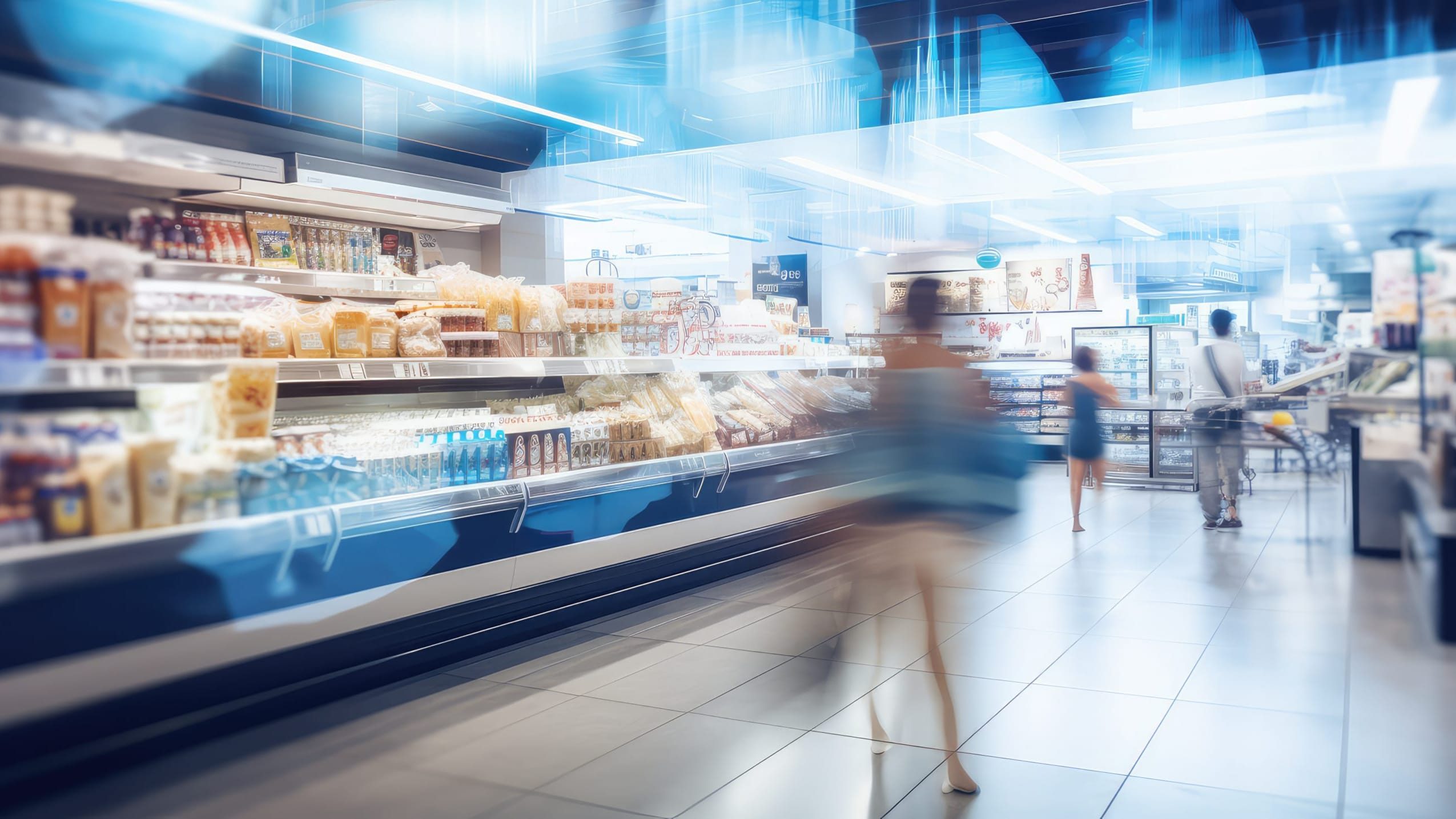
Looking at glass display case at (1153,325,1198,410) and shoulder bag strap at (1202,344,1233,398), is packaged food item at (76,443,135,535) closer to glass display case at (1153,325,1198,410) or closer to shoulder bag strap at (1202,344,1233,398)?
shoulder bag strap at (1202,344,1233,398)

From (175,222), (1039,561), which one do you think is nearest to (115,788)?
(175,222)

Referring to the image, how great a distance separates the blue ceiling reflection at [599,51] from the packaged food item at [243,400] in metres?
1.42

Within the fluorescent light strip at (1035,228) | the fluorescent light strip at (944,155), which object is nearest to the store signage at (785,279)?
the fluorescent light strip at (944,155)

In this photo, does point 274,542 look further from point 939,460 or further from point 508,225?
point 508,225

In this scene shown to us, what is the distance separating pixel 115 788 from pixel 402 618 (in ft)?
3.39

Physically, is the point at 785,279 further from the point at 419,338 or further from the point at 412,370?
the point at 412,370

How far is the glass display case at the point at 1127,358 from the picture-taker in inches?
405

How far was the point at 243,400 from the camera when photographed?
295 centimetres

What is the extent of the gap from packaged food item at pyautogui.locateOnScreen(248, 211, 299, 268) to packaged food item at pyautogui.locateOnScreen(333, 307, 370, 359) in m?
1.74

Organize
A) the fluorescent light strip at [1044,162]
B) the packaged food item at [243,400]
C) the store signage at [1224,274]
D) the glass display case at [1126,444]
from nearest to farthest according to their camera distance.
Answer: the packaged food item at [243,400] → the fluorescent light strip at [1044,162] → the glass display case at [1126,444] → the store signage at [1224,274]

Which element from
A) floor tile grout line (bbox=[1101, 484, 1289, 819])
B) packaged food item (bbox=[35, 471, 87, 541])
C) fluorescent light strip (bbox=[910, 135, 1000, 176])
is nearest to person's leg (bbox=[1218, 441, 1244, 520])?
floor tile grout line (bbox=[1101, 484, 1289, 819])

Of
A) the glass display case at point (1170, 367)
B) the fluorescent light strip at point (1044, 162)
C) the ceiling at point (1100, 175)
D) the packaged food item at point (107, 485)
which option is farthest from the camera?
the glass display case at point (1170, 367)

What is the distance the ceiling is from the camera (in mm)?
7750

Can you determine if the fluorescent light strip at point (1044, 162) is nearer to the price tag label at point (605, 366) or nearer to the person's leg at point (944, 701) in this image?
the price tag label at point (605, 366)
